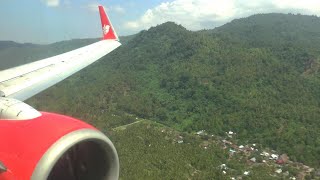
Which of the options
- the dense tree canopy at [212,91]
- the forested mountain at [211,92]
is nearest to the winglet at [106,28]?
the dense tree canopy at [212,91]

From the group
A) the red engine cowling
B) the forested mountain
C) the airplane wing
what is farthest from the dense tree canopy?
the red engine cowling

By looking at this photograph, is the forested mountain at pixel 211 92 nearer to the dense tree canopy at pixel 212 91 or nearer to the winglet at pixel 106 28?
the dense tree canopy at pixel 212 91

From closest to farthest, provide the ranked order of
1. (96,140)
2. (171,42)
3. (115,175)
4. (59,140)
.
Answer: (59,140) < (96,140) < (115,175) < (171,42)

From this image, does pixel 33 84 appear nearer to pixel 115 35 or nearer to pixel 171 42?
pixel 115 35

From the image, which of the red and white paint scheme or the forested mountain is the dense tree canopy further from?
A: the red and white paint scheme

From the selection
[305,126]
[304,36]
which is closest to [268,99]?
[305,126]
